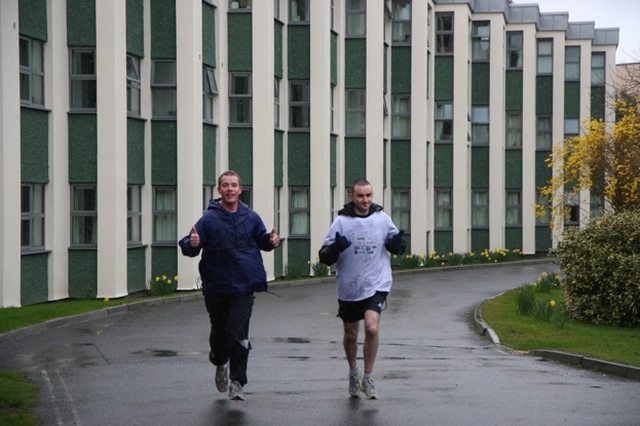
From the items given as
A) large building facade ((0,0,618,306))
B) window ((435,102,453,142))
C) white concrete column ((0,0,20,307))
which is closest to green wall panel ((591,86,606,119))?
large building facade ((0,0,618,306))

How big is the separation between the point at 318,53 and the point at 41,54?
1304 cm

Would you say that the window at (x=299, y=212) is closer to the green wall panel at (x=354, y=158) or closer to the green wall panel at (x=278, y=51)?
the green wall panel at (x=278, y=51)

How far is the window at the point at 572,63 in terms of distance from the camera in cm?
5659

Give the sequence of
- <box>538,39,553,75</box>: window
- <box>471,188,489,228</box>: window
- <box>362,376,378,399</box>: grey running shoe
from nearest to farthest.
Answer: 1. <box>362,376,378,399</box>: grey running shoe
2. <box>471,188,489,228</box>: window
3. <box>538,39,553,75</box>: window

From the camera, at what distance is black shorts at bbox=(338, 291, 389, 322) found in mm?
11367

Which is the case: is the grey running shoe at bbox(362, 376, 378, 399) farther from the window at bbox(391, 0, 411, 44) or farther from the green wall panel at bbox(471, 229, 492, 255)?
the green wall panel at bbox(471, 229, 492, 255)

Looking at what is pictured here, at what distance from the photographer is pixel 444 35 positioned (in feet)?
161

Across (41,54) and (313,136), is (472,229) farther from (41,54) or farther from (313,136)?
(41,54)

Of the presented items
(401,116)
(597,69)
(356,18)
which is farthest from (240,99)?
(597,69)

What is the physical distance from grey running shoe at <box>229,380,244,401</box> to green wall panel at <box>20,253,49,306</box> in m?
13.2

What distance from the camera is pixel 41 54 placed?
25047 mm

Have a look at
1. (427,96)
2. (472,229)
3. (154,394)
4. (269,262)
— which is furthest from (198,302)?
(472,229)

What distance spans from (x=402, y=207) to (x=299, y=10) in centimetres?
1102

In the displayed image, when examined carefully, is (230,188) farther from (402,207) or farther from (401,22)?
(401,22)
